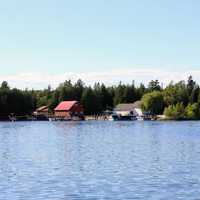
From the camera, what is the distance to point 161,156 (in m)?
53.2

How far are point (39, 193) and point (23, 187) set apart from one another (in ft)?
7.78

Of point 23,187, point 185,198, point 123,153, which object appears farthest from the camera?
point 123,153

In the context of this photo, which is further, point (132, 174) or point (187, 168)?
point (187, 168)

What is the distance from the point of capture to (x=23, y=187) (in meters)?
33.9

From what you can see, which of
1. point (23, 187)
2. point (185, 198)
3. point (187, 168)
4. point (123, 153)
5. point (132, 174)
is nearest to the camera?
point (185, 198)

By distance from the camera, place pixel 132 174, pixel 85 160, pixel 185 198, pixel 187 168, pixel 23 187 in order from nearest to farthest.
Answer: pixel 185 198 → pixel 23 187 → pixel 132 174 → pixel 187 168 → pixel 85 160

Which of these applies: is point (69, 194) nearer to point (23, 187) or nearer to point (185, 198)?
point (23, 187)

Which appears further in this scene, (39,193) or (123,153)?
(123,153)

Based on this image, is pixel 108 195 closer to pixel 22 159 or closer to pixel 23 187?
pixel 23 187

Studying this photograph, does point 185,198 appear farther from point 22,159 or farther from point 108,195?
point 22,159

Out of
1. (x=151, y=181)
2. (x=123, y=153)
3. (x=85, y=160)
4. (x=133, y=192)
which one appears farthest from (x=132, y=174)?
(x=123, y=153)

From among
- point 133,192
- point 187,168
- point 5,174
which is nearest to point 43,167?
point 5,174

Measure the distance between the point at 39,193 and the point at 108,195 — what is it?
3589mm

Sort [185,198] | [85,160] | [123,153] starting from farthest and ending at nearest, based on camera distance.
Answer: [123,153] < [85,160] < [185,198]
